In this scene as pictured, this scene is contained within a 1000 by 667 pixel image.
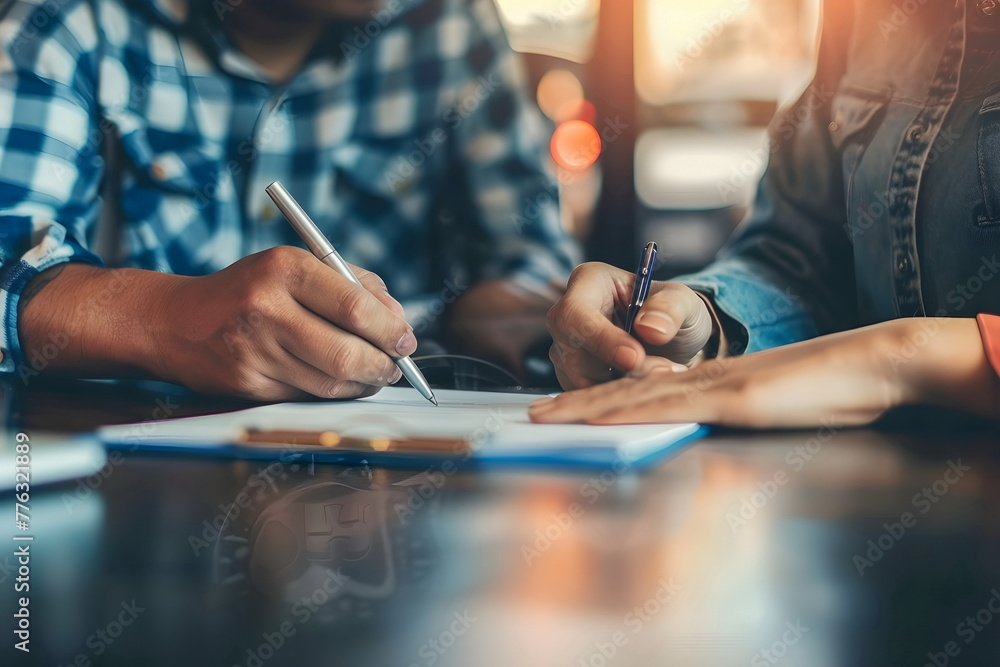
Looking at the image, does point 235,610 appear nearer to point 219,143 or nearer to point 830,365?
point 830,365

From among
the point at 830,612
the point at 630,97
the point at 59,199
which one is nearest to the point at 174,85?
the point at 59,199

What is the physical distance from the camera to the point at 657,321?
0.35 m

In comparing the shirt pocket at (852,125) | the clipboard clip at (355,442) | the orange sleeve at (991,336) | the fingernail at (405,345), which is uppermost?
the shirt pocket at (852,125)

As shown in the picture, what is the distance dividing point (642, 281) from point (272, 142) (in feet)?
1.28

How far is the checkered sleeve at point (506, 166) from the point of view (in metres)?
0.64

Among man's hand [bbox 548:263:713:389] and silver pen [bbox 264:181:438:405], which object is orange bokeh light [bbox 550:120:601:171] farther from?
silver pen [bbox 264:181:438:405]

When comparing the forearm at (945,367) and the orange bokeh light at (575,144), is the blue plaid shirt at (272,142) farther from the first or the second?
the forearm at (945,367)

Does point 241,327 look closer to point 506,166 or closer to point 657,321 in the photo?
point 657,321

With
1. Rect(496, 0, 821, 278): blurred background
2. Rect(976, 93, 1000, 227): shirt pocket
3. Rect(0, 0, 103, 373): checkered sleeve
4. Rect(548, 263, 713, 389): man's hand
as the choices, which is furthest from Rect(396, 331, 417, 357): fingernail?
Rect(496, 0, 821, 278): blurred background

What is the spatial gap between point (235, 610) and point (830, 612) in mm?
102

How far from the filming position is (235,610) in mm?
120

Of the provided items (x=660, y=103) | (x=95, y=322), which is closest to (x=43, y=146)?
(x=95, y=322)

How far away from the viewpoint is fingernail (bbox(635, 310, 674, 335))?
35 centimetres

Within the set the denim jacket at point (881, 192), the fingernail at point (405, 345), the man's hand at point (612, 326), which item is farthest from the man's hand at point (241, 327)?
the denim jacket at point (881, 192)
